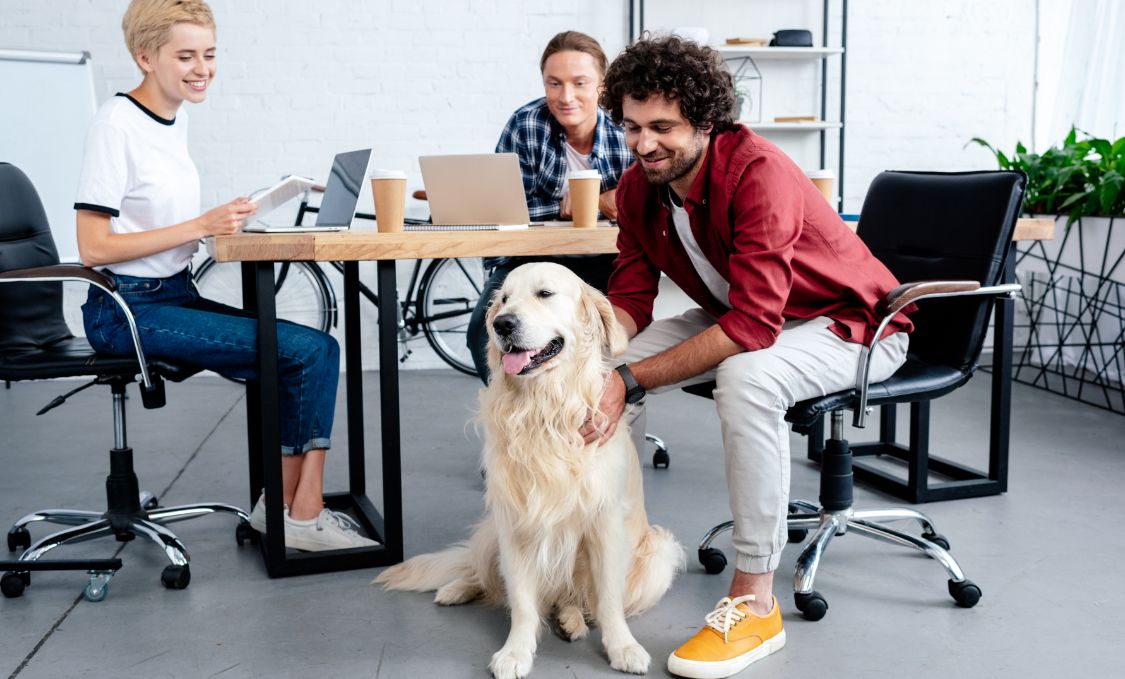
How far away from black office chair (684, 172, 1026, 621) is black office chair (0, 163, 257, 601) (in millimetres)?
1271

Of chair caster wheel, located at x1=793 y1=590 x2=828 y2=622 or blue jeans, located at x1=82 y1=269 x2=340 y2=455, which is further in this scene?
blue jeans, located at x1=82 y1=269 x2=340 y2=455

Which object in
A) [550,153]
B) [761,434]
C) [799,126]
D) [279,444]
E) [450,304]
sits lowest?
[450,304]

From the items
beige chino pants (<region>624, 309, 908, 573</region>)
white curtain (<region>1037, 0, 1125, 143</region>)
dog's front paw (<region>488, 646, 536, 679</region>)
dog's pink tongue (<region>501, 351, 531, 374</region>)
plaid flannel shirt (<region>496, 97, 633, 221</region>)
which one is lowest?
dog's front paw (<region>488, 646, 536, 679</region>)

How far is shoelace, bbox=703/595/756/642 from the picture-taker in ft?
6.16

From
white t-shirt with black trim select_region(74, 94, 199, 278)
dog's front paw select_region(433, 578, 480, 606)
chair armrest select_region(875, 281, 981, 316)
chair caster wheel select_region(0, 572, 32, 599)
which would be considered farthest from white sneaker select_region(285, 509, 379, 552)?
chair armrest select_region(875, 281, 981, 316)

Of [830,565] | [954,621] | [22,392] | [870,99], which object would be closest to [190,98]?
[830,565]

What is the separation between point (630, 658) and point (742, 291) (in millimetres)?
735

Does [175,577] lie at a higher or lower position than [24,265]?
lower

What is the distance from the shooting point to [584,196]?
98.3 inches

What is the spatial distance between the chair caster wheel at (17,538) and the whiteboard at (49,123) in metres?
2.44

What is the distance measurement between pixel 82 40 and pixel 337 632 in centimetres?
409

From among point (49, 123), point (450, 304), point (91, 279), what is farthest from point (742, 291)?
point (49, 123)

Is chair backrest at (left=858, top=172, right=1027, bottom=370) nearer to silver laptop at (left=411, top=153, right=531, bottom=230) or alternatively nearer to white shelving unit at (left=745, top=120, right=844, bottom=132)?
silver laptop at (left=411, top=153, right=531, bottom=230)

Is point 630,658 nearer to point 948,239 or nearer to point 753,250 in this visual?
point 753,250
